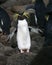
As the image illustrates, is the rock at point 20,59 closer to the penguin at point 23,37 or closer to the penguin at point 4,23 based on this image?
the penguin at point 23,37

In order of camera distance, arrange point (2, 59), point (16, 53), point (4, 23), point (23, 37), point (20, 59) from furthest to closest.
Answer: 1. point (4, 23)
2. point (23, 37)
3. point (16, 53)
4. point (2, 59)
5. point (20, 59)

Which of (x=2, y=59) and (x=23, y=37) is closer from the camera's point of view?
(x=2, y=59)

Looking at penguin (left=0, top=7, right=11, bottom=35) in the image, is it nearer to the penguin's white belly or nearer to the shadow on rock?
the penguin's white belly

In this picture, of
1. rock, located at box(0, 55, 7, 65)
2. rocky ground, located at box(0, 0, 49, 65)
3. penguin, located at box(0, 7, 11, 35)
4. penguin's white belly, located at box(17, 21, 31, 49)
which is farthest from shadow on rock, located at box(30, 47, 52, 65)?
penguin, located at box(0, 7, 11, 35)

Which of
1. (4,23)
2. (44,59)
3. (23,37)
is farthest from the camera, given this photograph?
(4,23)

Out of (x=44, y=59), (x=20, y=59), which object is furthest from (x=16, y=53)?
(x=44, y=59)

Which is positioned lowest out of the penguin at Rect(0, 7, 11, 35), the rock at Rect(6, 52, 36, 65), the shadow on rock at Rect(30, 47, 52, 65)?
the penguin at Rect(0, 7, 11, 35)

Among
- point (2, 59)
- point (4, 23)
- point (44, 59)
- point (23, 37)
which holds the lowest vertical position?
point (4, 23)

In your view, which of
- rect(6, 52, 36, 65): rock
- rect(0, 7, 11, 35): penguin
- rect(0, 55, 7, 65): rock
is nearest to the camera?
rect(6, 52, 36, 65): rock

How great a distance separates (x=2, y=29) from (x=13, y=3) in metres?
5.43

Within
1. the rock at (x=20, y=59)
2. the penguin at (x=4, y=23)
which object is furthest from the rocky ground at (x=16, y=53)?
the penguin at (x=4, y=23)

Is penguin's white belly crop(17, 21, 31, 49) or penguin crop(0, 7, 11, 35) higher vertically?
penguin's white belly crop(17, 21, 31, 49)

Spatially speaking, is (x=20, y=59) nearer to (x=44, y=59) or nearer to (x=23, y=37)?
(x=23, y=37)

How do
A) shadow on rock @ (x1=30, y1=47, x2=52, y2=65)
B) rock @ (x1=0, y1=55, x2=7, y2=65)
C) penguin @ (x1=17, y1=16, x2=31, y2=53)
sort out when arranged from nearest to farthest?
shadow on rock @ (x1=30, y1=47, x2=52, y2=65) < rock @ (x1=0, y1=55, x2=7, y2=65) < penguin @ (x1=17, y1=16, x2=31, y2=53)
